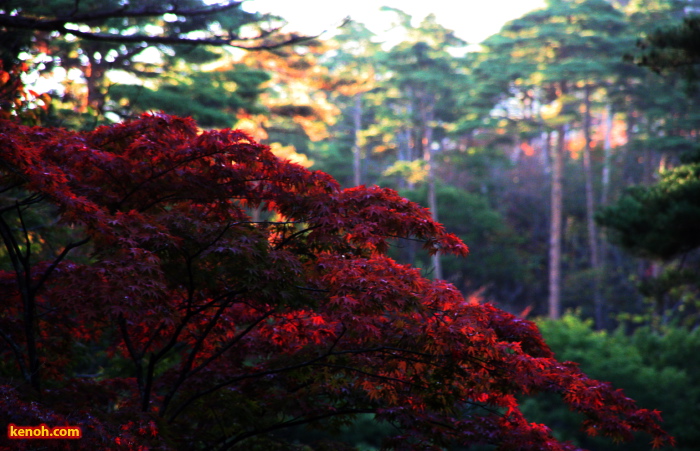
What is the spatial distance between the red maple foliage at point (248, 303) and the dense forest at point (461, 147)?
5cm

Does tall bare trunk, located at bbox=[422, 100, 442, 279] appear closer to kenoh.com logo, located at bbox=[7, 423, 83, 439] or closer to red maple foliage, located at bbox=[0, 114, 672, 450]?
red maple foliage, located at bbox=[0, 114, 672, 450]

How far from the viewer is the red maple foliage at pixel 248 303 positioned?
4406 millimetres

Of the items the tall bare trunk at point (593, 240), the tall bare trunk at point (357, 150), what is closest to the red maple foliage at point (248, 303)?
the tall bare trunk at point (593, 240)

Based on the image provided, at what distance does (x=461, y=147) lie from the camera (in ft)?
129

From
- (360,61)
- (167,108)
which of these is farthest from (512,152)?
(167,108)

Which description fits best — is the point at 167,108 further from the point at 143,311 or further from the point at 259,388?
the point at 143,311

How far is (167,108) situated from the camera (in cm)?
1588

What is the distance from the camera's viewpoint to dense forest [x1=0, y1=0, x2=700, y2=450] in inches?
214

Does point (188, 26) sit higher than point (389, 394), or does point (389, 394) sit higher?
point (188, 26)

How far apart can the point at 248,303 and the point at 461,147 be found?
35.4m

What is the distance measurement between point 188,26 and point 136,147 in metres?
11.4

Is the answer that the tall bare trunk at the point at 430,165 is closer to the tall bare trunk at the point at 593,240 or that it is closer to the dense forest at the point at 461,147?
the dense forest at the point at 461,147

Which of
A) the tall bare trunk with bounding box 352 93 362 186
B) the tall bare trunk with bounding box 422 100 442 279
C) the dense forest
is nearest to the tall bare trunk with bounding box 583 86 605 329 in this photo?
the dense forest

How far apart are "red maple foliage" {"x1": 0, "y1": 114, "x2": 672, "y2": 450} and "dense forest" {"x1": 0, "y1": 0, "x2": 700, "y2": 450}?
53mm
